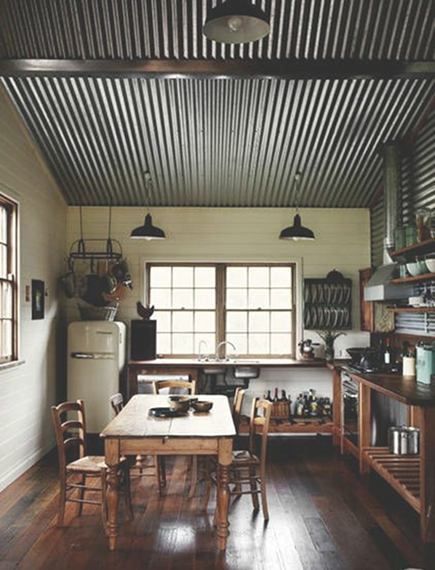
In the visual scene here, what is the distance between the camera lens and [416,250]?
19.1ft

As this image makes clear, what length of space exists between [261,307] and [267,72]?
363 cm

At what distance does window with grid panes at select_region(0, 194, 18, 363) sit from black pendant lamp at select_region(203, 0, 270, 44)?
3.09 metres

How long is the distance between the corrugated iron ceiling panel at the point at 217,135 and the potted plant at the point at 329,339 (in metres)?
1.66

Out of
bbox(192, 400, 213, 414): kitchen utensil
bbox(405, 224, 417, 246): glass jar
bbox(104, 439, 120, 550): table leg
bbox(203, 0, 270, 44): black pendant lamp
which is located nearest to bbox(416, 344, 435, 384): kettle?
bbox(405, 224, 417, 246): glass jar

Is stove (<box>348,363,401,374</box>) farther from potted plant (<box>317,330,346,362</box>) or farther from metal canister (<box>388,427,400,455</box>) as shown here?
potted plant (<box>317,330,346,362</box>)

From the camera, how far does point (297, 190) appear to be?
7754mm

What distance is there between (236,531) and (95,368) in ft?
10.9

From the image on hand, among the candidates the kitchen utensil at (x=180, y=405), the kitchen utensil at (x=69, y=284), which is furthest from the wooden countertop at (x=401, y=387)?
the kitchen utensil at (x=69, y=284)

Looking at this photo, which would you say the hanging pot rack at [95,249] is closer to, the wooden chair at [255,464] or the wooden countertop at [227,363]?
the wooden countertop at [227,363]

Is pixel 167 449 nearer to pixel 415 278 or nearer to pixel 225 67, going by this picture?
pixel 415 278

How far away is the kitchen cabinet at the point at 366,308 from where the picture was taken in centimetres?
748

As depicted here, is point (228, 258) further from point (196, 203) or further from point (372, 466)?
point (372, 466)

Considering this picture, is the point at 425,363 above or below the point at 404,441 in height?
above

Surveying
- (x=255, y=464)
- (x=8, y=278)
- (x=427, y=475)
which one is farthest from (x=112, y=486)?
(x=8, y=278)
